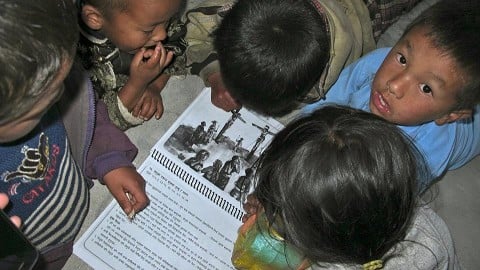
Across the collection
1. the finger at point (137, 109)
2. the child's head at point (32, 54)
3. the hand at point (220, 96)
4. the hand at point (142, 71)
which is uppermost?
the child's head at point (32, 54)

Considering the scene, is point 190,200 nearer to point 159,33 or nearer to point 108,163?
point 108,163

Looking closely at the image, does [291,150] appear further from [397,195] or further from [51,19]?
[51,19]

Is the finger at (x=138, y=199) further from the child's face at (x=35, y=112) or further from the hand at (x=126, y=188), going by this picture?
the child's face at (x=35, y=112)

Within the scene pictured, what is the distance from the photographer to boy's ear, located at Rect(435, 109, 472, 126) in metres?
0.93

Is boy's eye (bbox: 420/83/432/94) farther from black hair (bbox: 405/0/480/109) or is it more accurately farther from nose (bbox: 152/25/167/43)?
nose (bbox: 152/25/167/43)

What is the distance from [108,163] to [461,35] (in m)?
0.59

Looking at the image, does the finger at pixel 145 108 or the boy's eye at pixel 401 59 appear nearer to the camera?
the boy's eye at pixel 401 59

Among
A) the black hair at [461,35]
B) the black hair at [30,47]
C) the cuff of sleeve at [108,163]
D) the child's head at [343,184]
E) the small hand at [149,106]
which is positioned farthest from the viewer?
the small hand at [149,106]

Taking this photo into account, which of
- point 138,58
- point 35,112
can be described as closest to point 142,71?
point 138,58

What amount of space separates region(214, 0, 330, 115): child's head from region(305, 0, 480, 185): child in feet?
0.40

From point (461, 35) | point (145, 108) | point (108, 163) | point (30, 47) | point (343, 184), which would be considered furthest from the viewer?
point (145, 108)

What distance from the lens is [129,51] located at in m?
0.97

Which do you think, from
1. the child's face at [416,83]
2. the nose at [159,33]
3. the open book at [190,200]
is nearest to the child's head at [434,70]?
the child's face at [416,83]

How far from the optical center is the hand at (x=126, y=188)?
0.96 meters
